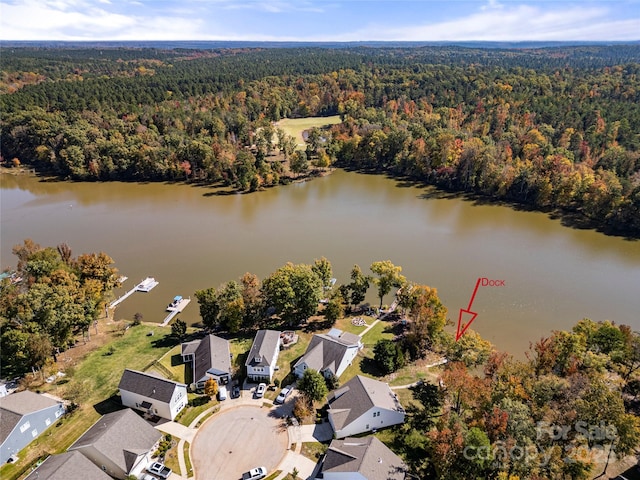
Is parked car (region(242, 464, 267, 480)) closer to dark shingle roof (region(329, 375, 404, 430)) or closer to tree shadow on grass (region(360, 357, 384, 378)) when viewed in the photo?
dark shingle roof (region(329, 375, 404, 430))

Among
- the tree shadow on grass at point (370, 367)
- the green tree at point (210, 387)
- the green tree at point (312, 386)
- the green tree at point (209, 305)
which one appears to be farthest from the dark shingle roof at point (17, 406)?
the tree shadow on grass at point (370, 367)

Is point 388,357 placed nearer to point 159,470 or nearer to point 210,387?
point 210,387

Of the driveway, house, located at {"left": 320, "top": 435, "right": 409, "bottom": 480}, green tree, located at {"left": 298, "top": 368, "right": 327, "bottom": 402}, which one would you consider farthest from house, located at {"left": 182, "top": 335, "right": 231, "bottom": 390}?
house, located at {"left": 320, "top": 435, "right": 409, "bottom": 480}

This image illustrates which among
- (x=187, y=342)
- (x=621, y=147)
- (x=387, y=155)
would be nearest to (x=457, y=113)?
(x=387, y=155)

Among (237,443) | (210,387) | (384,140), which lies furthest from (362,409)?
(384,140)

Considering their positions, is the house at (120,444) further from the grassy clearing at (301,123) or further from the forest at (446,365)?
the grassy clearing at (301,123)

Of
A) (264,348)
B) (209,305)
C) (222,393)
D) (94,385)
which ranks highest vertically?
(209,305)
